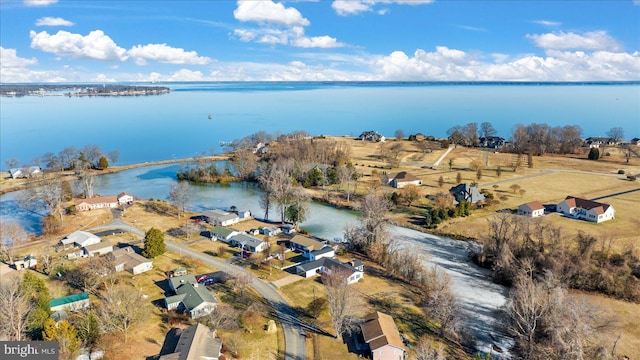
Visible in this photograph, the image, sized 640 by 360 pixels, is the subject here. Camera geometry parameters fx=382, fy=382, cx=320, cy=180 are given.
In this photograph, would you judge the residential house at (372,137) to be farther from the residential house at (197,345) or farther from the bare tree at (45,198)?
the residential house at (197,345)

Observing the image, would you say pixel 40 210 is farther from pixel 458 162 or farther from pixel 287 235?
pixel 458 162

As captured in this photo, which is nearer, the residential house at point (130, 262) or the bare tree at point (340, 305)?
the bare tree at point (340, 305)

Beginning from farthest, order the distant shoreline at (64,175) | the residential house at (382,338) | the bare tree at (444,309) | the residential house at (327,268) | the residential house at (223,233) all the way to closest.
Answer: the distant shoreline at (64,175), the residential house at (223,233), the residential house at (327,268), the bare tree at (444,309), the residential house at (382,338)

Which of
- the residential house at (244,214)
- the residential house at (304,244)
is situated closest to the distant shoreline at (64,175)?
the residential house at (244,214)

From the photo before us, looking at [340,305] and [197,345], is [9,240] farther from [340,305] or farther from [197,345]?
[340,305]

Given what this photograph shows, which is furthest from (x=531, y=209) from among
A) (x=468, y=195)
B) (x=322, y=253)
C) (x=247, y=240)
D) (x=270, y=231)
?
(x=247, y=240)

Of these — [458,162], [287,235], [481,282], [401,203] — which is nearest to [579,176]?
[458,162]

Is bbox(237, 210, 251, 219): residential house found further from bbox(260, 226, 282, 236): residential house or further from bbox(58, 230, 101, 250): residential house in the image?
bbox(58, 230, 101, 250): residential house

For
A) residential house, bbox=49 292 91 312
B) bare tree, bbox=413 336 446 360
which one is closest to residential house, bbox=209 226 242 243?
residential house, bbox=49 292 91 312
